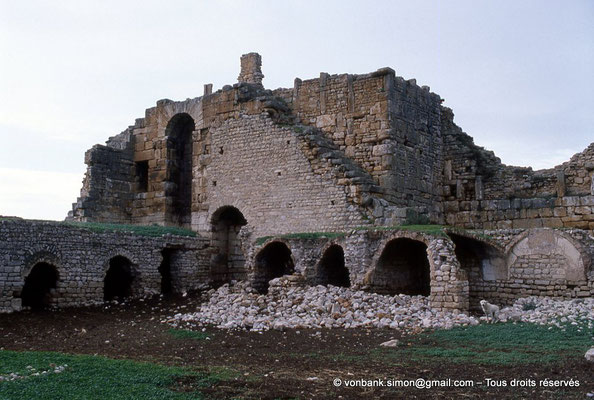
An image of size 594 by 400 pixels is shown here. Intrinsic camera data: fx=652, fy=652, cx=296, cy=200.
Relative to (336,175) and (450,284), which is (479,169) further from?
(450,284)

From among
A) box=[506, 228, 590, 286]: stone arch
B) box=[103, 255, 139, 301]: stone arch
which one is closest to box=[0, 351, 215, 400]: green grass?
box=[506, 228, 590, 286]: stone arch

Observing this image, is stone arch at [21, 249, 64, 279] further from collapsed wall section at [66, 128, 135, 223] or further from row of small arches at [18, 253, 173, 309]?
collapsed wall section at [66, 128, 135, 223]

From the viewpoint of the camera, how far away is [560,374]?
25.1 ft

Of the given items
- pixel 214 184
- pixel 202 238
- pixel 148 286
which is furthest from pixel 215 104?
pixel 148 286

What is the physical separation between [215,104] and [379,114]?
19.8 ft

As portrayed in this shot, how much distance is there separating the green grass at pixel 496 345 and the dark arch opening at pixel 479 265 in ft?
12.5

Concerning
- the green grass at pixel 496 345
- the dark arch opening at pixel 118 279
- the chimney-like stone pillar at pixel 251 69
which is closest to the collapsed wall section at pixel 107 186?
the dark arch opening at pixel 118 279

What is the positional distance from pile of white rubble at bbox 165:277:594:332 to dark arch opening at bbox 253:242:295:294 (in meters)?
2.27

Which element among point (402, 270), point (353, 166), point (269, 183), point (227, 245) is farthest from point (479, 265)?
point (227, 245)

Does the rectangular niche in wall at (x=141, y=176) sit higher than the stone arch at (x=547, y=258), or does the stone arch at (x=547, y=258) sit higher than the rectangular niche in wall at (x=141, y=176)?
the rectangular niche in wall at (x=141, y=176)

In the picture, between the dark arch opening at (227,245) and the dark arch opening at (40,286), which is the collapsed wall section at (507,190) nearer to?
the dark arch opening at (227,245)

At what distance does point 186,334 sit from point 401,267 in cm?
638

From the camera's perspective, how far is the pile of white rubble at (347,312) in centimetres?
1201

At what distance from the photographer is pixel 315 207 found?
62.5 feet
